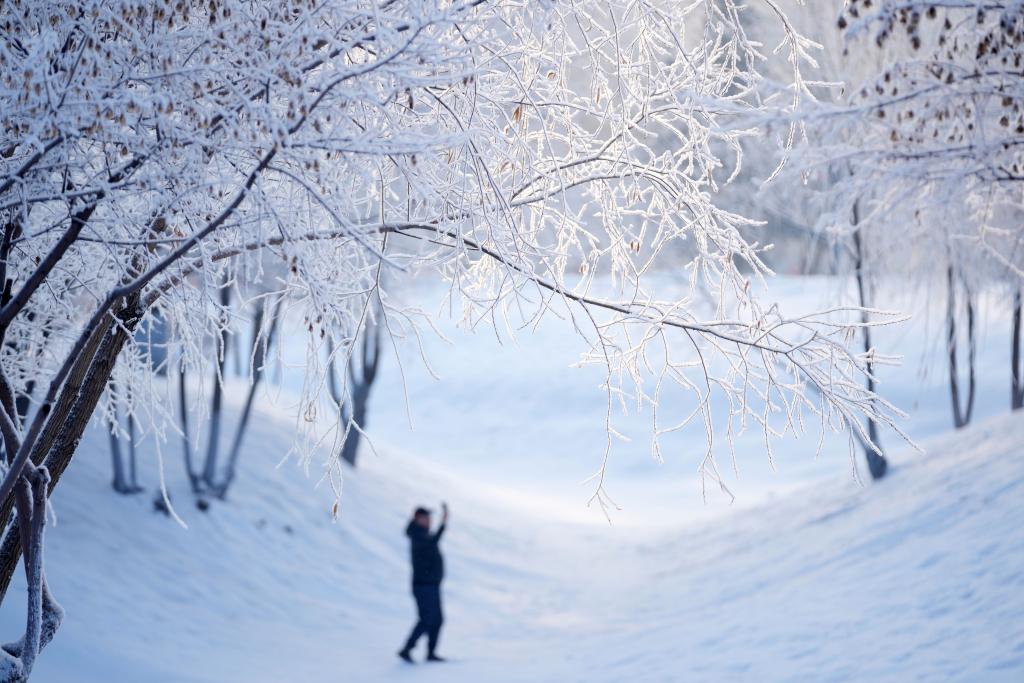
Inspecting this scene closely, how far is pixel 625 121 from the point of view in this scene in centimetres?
388

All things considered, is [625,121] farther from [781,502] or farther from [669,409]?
[669,409]

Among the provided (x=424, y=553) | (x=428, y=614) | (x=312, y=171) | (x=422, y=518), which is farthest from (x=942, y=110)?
(x=428, y=614)

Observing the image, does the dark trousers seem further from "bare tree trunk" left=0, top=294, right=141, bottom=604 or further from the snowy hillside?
"bare tree trunk" left=0, top=294, right=141, bottom=604

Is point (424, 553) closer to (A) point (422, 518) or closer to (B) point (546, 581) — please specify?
(A) point (422, 518)

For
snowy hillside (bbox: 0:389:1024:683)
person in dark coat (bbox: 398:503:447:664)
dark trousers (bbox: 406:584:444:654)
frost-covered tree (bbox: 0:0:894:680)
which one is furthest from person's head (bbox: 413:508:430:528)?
frost-covered tree (bbox: 0:0:894:680)

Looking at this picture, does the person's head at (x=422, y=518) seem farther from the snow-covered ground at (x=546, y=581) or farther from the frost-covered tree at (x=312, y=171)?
the frost-covered tree at (x=312, y=171)

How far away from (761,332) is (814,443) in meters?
22.9

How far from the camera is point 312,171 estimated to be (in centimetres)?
335

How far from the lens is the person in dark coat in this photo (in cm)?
865

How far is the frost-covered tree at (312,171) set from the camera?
3078mm

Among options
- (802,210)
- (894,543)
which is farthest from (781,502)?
(894,543)

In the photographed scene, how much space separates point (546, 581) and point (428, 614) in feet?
16.6

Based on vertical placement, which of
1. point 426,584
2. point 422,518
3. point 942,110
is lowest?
point 426,584

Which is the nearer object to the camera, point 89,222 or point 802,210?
point 89,222
